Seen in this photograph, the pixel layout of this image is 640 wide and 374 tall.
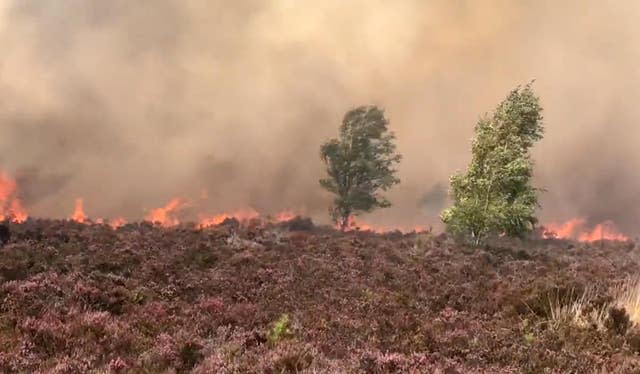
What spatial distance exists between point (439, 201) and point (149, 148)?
44419 mm

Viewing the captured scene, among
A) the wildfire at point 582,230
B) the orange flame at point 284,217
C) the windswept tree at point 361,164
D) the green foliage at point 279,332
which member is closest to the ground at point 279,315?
the green foliage at point 279,332

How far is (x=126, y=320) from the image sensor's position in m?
9.27

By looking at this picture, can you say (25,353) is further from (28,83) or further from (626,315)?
(28,83)

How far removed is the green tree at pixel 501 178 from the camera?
2447cm

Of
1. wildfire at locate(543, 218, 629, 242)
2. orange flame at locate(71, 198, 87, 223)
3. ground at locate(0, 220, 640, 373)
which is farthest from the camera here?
wildfire at locate(543, 218, 629, 242)

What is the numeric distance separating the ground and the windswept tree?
2447 cm

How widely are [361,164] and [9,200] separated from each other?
2695 centimetres

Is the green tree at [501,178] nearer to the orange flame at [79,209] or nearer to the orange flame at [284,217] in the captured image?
the orange flame at [284,217]

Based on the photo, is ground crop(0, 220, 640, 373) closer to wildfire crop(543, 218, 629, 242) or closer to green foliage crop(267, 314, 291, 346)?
green foliage crop(267, 314, 291, 346)

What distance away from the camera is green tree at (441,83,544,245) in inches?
963

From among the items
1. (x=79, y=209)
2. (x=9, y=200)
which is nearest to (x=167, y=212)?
(x=79, y=209)

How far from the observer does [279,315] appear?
10.6 meters

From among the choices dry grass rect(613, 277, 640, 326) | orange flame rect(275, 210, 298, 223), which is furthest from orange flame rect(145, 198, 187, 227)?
dry grass rect(613, 277, 640, 326)

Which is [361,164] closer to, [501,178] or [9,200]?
[501,178]
